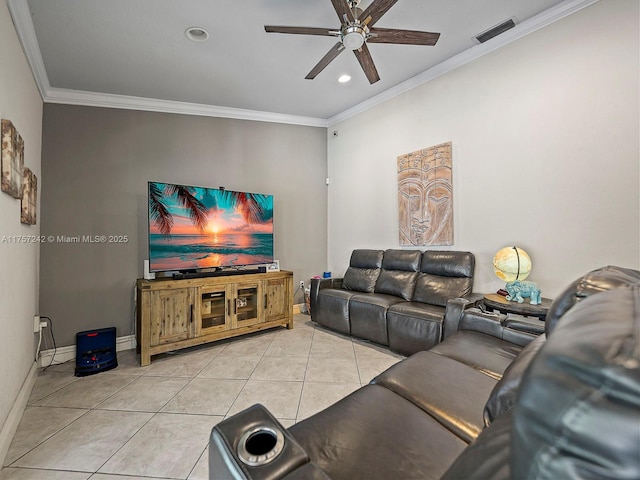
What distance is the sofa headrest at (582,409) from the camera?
265 millimetres

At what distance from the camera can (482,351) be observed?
66.9 inches

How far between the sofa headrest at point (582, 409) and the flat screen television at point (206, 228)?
3.22 metres

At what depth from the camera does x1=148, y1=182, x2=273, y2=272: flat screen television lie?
2.97 metres

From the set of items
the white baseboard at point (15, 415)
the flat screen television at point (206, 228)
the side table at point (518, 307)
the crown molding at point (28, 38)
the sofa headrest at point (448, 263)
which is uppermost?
the crown molding at point (28, 38)

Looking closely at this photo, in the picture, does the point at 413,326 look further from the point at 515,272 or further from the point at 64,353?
the point at 64,353

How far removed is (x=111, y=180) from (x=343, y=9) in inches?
117

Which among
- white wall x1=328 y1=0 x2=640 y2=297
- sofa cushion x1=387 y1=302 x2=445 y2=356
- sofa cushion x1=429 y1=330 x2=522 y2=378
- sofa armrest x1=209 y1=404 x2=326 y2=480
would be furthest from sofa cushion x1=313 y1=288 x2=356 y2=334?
sofa armrest x1=209 y1=404 x2=326 y2=480

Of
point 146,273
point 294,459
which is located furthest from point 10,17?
point 294,459

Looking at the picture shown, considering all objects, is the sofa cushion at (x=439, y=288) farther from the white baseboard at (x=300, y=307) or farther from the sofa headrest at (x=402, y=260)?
the white baseboard at (x=300, y=307)

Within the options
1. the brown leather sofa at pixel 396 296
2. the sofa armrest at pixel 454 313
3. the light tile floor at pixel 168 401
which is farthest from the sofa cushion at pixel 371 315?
the sofa armrest at pixel 454 313

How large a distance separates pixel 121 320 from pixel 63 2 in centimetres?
288

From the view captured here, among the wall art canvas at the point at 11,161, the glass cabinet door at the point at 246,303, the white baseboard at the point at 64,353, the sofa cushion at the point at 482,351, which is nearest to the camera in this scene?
the sofa cushion at the point at 482,351

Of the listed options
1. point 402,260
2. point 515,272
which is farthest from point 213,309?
point 515,272

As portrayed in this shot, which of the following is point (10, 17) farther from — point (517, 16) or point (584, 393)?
point (517, 16)
